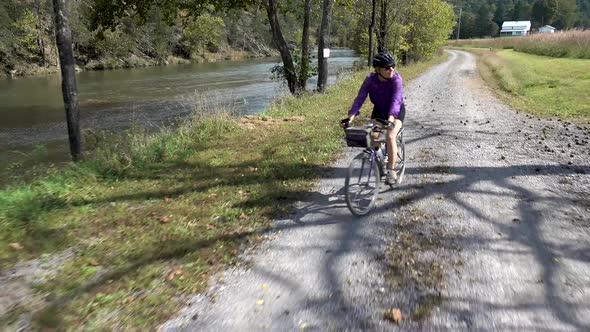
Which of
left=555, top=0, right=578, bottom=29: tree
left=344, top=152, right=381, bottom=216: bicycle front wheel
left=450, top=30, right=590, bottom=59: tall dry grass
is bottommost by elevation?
left=344, top=152, right=381, bottom=216: bicycle front wheel

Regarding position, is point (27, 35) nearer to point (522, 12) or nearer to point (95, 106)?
point (95, 106)

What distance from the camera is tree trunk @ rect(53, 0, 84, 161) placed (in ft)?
23.4

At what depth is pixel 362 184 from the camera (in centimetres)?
497

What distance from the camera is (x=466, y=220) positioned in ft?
15.5

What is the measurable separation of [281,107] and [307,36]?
19.9 feet

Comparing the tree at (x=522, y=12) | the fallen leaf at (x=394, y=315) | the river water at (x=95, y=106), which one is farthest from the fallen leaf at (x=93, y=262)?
the tree at (x=522, y=12)

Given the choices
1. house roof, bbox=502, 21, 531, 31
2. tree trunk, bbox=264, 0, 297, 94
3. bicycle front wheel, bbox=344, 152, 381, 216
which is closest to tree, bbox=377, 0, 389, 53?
A: tree trunk, bbox=264, 0, 297, 94

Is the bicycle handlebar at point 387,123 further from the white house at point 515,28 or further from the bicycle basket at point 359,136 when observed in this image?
the white house at point 515,28

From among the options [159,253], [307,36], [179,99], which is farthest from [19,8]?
[159,253]

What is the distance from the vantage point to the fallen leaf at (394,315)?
301cm

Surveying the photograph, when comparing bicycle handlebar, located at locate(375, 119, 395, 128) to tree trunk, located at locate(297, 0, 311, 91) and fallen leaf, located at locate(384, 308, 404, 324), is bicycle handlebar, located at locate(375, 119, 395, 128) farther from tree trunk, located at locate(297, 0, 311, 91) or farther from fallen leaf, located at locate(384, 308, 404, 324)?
tree trunk, located at locate(297, 0, 311, 91)

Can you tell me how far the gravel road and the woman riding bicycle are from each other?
0.74 m

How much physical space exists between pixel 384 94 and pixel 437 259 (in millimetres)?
2272

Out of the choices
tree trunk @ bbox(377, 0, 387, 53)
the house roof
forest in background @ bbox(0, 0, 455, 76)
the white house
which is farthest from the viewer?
the house roof
